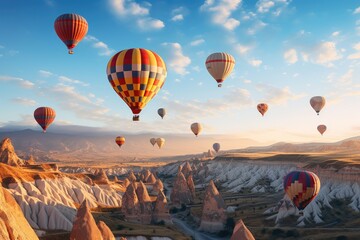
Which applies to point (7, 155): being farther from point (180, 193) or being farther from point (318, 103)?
point (318, 103)

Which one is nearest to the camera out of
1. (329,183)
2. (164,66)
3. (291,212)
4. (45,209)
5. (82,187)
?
(164,66)

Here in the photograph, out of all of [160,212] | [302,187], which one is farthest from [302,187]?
[160,212]

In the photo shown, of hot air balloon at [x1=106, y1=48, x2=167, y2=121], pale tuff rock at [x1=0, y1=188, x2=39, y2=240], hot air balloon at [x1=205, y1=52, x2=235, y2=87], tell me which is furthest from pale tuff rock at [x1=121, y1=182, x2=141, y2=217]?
pale tuff rock at [x1=0, y1=188, x2=39, y2=240]

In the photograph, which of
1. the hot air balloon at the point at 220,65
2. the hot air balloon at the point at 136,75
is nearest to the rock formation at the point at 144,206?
the hot air balloon at the point at 220,65

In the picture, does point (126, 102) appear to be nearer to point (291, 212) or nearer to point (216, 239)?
point (216, 239)

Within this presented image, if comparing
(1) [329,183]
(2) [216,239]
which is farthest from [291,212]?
(1) [329,183]

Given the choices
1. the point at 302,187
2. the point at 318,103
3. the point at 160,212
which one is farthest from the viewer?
the point at 318,103
